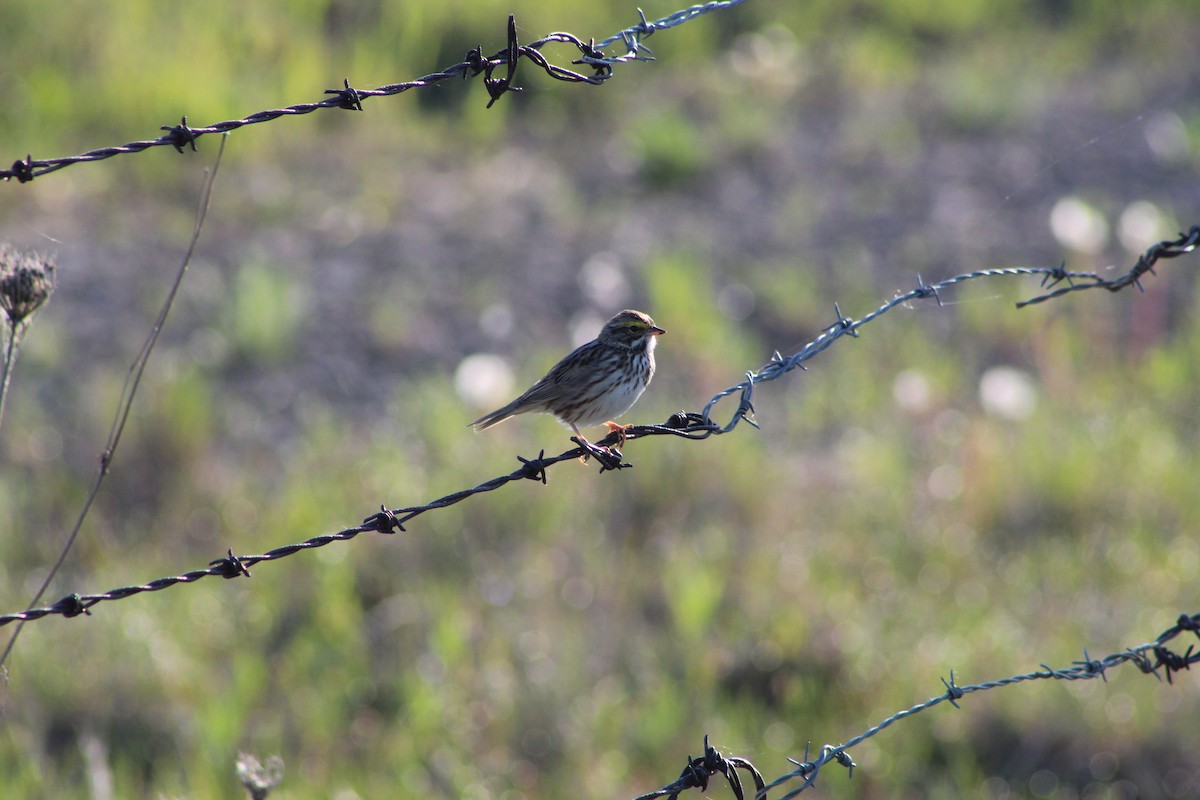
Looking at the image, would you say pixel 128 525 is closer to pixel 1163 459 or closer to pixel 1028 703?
pixel 1028 703

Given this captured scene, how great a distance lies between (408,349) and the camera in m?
11.7

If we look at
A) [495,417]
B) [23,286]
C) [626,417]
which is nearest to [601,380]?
[495,417]

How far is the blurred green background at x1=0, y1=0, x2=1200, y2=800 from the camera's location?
748cm

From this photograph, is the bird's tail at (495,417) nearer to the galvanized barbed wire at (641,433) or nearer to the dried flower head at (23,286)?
the galvanized barbed wire at (641,433)

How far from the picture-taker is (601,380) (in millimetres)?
6426

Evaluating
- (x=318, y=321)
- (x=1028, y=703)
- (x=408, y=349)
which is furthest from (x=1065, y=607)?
(x=318, y=321)

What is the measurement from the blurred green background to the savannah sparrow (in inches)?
64.6

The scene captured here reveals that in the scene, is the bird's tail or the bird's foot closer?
the bird's foot

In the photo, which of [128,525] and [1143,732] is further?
[128,525]

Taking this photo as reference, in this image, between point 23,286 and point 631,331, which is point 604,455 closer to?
point 631,331

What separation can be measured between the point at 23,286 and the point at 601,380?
2.83 meters

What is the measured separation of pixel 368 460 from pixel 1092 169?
9.10 m

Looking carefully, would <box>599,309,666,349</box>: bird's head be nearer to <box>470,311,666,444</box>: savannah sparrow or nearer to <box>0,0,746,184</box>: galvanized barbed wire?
<box>470,311,666,444</box>: savannah sparrow

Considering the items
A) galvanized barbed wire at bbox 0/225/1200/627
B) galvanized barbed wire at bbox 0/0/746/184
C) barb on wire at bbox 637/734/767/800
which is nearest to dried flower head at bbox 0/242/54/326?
galvanized barbed wire at bbox 0/0/746/184
